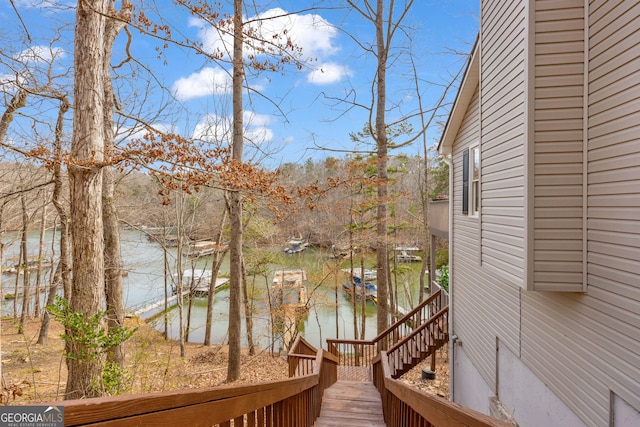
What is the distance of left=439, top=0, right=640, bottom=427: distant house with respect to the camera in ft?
8.23

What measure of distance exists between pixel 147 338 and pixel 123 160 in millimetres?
9321

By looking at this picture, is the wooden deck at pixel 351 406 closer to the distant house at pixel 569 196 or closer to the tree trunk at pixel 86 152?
the distant house at pixel 569 196

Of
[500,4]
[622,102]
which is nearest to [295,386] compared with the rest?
[622,102]

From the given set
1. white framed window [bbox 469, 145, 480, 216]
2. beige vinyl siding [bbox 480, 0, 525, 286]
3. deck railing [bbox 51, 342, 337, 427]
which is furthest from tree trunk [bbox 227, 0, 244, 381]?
deck railing [bbox 51, 342, 337, 427]

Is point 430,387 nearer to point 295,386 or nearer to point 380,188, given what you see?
point 380,188

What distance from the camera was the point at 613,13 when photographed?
264 centimetres

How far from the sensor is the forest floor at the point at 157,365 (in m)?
8.14

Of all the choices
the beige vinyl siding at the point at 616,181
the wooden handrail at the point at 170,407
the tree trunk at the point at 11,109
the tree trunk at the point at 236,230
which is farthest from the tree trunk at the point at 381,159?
the tree trunk at the point at 11,109

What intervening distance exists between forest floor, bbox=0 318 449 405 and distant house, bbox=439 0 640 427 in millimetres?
5346

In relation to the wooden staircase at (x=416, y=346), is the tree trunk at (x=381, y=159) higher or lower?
higher

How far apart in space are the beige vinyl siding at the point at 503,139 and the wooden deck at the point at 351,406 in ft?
9.15

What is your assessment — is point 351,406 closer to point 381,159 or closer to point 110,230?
point 110,230

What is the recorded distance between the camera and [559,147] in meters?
2.97

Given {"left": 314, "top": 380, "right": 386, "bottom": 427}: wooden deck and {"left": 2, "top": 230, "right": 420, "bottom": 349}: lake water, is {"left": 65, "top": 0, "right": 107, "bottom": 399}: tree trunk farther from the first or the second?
{"left": 2, "top": 230, "right": 420, "bottom": 349}: lake water
